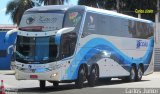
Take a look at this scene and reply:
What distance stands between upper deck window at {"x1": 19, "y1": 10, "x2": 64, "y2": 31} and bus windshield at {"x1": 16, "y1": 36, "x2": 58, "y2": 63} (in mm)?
524

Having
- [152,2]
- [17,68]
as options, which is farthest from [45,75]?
[152,2]

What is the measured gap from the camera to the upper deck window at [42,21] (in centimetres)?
2209

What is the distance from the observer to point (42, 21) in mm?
22359

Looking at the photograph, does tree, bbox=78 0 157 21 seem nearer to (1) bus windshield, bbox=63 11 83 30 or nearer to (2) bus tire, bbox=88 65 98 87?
(2) bus tire, bbox=88 65 98 87

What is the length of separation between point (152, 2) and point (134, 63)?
102 ft

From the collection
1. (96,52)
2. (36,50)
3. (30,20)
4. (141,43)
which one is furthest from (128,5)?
(36,50)

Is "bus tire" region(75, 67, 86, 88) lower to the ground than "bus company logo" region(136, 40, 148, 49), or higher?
lower

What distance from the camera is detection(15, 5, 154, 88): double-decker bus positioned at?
2169 centimetres

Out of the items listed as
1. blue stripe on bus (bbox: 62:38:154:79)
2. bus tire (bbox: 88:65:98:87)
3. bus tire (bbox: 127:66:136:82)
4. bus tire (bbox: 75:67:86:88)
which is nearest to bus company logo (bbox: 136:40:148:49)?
blue stripe on bus (bbox: 62:38:154:79)

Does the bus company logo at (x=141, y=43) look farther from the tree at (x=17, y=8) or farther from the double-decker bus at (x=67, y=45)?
the tree at (x=17, y=8)

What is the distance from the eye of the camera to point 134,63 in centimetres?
3052

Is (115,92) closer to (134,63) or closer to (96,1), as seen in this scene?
(134,63)

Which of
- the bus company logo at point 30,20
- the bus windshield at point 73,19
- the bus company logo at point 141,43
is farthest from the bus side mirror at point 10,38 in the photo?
the bus company logo at point 141,43

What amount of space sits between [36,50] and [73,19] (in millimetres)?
2372
